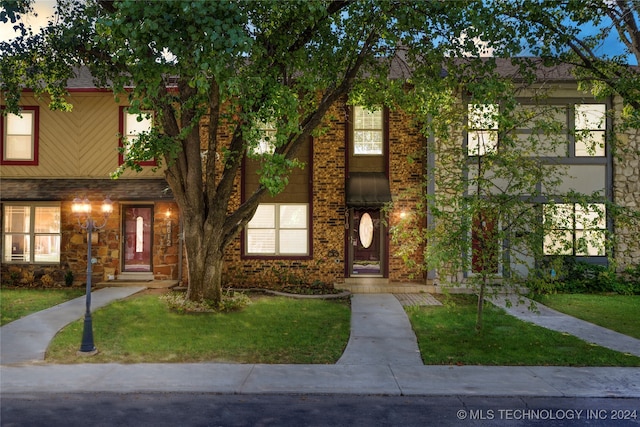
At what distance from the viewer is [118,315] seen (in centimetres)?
1171

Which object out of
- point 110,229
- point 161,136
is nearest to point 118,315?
point 161,136

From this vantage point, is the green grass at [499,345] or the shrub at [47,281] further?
the shrub at [47,281]

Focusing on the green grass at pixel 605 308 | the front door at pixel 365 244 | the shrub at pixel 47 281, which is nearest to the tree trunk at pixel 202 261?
the front door at pixel 365 244

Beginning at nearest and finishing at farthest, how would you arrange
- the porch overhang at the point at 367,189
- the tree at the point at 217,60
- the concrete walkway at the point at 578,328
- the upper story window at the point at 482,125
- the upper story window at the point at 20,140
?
the tree at the point at 217,60
the upper story window at the point at 482,125
the concrete walkway at the point at 578,328
the porch overhang at the point at 367,189
the upper story window at the point at 20,140

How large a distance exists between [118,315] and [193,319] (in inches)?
78.8

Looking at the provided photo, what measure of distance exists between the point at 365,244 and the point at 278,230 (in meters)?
3.10

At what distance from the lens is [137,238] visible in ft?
56.4

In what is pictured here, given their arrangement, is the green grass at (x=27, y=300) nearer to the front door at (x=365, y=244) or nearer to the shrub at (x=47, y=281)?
the shrub at (x=47, y=281)

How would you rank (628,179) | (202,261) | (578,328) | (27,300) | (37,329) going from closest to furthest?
(37,329)
(578,328)
(202,261)
(27,300)
(628,179)

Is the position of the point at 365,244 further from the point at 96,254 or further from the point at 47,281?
the point at 47,281

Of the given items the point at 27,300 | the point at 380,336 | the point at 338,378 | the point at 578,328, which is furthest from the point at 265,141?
the point at 27,300

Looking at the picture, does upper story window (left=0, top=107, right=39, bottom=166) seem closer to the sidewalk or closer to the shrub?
the shrub

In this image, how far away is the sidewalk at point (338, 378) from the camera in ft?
22.7

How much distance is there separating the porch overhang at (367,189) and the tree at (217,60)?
10.5 ft
